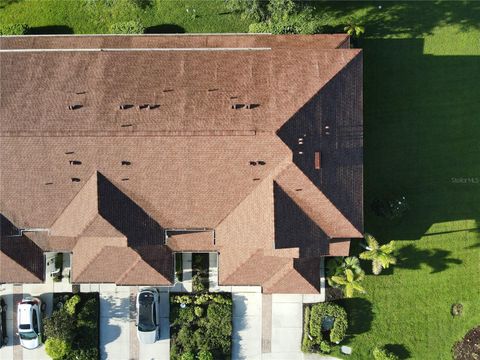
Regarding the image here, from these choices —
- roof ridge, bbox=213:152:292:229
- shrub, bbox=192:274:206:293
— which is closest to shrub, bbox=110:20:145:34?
roof ridge, bbox=213:152:292:229

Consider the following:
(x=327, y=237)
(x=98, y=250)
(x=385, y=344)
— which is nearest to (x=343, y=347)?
(x=385, y=344)

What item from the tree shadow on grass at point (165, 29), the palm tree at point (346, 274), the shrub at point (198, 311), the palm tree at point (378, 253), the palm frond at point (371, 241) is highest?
the tree shadow on grass at point (165, 29)

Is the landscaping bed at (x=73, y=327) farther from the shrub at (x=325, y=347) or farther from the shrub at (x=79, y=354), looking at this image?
the shrub at (x=325, y=347)

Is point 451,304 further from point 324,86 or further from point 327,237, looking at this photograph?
point 324,86

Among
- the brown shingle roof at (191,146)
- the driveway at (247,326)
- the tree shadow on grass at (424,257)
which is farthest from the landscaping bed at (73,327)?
the tree shadow on grass at (424,257)

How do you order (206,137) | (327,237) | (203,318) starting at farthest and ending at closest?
(203,318), (327,237), (206,137)

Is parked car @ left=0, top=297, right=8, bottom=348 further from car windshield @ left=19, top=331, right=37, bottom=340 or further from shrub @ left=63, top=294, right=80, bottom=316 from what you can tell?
shrub @ left=63, top=294, right=80, bottom=316
